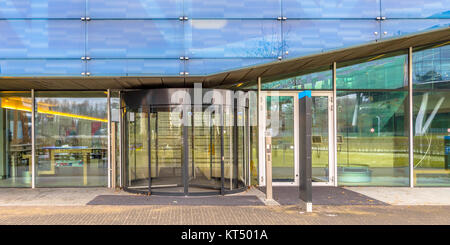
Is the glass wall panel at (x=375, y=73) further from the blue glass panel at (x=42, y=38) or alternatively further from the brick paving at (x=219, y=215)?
the blue glass panel at (x=42, y=38)

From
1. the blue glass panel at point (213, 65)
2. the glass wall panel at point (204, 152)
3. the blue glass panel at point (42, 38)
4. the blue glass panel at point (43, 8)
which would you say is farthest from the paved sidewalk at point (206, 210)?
the blue glass panel at point (43, 8)

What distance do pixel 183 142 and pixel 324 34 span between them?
4.86m

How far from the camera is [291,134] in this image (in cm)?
1134

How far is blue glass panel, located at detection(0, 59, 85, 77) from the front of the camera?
376 inches

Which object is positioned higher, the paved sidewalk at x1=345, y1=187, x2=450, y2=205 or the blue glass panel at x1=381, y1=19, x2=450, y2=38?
the blue glass panel at x1=381, y1=19, x2=450, y2=38

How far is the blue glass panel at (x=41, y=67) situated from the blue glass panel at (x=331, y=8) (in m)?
5.85

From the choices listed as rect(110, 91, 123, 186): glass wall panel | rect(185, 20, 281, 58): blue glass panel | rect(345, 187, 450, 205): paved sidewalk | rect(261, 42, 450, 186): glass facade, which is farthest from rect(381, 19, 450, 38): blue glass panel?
rect(110, 91, 123, 186): glass wall panel

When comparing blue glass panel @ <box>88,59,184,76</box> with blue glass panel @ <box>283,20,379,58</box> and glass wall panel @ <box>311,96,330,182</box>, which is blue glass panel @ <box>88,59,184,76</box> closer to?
blue glass panel @ <box>283,20,379,58</box>

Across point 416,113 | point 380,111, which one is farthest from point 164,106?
point 416,113

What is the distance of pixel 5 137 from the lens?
37.2ft

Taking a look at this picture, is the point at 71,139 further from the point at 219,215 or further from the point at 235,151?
the point at 219,215

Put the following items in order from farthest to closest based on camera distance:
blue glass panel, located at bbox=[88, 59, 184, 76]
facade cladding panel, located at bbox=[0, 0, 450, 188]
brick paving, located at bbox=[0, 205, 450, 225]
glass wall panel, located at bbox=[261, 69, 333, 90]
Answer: glass wall panel, located at bbox=[261, 69, 333, 90]
facade cladding panel, located at bbox=[0, 0, 450, 188]
blue glass panel, located at bbox=[88, 59, 184, 76]
brick paving, located at bbox=[0, 205, 450, 225]

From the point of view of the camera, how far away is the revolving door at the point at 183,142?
959 cm

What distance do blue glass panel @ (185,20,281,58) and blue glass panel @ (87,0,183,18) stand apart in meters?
0.59
